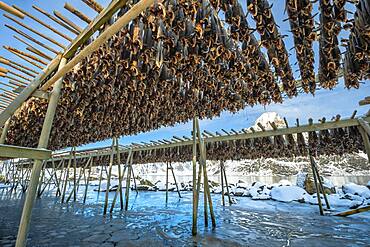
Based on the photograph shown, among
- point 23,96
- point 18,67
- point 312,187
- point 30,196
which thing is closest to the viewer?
point 30,196

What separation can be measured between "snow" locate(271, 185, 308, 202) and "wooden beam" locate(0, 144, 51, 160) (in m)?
15.8

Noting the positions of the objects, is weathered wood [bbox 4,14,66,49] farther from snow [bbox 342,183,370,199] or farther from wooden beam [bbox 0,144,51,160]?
snow [bbox 342,183,370,199]

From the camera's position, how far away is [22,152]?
2.09 metres

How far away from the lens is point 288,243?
4766mm

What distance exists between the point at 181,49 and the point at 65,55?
1880 mm

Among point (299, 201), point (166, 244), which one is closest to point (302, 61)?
point (166, 244)

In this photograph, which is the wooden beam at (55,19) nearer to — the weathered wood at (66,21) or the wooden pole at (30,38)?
Result: the weathered wood at (66,21)

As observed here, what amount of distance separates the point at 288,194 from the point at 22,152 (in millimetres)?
Result: 16783

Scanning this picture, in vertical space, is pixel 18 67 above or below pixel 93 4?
below

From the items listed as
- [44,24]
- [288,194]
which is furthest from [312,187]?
[44,24]

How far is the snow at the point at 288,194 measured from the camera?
46.1 ft

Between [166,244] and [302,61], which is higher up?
[302,61]

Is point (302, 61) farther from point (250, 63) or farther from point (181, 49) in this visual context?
point (181, 49)

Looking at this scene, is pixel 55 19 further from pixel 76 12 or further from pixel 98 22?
pixel 98 22
